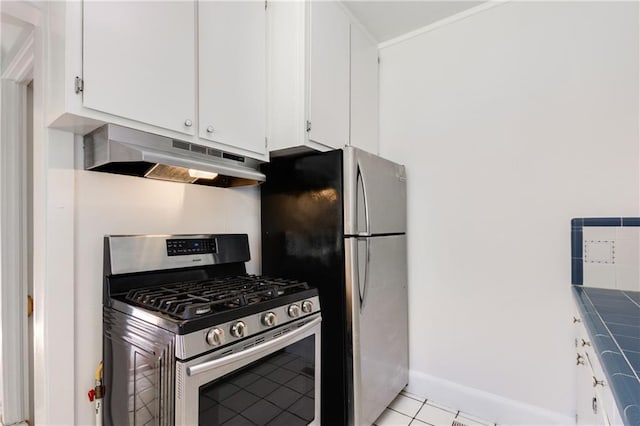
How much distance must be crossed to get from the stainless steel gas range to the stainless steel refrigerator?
0.19 meters

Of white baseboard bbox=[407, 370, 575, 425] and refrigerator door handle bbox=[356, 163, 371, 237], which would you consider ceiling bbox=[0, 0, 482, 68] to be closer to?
refrigerator door handle bbox=[356, 163, 371, 237]

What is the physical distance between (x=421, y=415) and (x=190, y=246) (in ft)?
6.01

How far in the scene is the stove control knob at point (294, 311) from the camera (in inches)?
56.2

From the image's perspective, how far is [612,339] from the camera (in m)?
0.96

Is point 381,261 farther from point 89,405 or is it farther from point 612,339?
point 89,405

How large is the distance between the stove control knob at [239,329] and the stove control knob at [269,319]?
0.10m

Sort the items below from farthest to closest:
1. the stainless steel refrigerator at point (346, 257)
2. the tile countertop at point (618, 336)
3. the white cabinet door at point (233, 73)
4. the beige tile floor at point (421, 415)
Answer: the beige tile floor at point (421, 415) → the stainless steel refrigerator at point (346, 257) → the white cabinet door at point (233, 73) → the tile countertop at point (618, 336)

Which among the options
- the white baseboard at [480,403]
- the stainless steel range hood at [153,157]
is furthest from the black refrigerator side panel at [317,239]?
the white baseboard at [480,403]

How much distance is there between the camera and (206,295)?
1.32 m

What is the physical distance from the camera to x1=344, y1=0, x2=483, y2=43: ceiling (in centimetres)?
208

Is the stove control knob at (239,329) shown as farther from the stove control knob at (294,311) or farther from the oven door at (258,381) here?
the stove control knob at (294,311)

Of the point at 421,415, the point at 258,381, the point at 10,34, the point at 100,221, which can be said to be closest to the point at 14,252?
the point at 100,221

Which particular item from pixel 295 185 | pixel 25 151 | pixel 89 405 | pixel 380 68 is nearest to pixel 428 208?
pixel 295 185

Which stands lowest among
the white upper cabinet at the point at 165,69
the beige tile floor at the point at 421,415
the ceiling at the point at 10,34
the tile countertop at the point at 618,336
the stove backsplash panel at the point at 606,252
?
the beige tile floor at the point at 421,415
